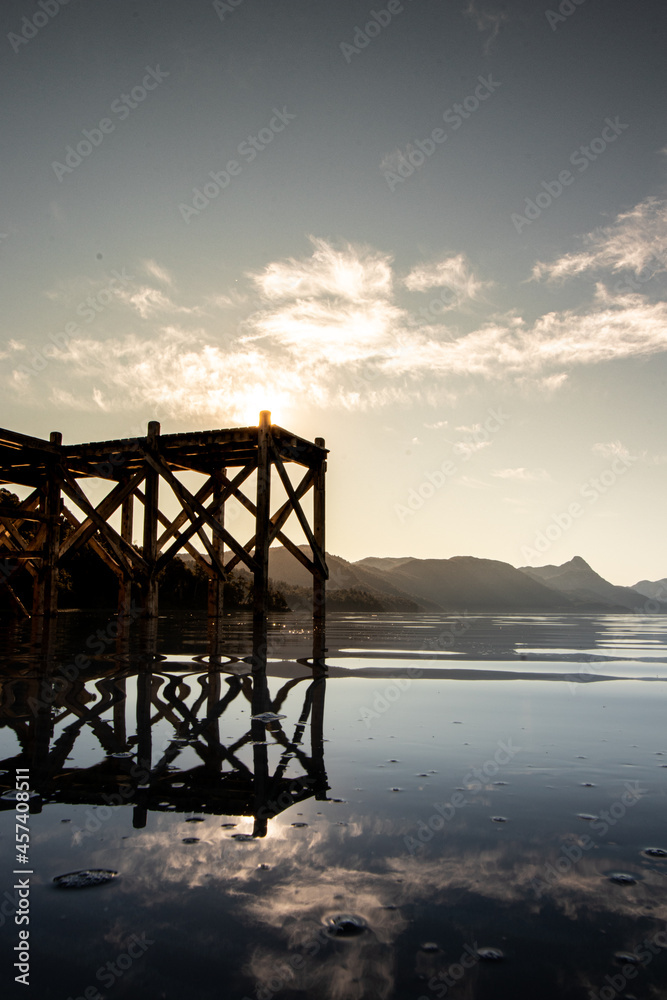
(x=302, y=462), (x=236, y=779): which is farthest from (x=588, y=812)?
(x=302, y=462)

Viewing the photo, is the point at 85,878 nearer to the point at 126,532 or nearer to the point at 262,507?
the point at 262,507

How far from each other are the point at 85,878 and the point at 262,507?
11652mm

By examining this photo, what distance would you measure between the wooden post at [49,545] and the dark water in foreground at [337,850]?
11.3m

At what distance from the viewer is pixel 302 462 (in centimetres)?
1631

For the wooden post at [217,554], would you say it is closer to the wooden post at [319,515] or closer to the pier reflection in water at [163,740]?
the wooden post at [319,515]

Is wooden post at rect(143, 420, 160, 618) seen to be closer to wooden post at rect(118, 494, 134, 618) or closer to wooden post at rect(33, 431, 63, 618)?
wooden post at rect(118, 494, 134, 618)

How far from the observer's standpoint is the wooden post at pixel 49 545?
1547 centimetres

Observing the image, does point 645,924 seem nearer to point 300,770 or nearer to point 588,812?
point 588,812

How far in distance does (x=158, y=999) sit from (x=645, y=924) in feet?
4.47

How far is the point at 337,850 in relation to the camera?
2.29m
